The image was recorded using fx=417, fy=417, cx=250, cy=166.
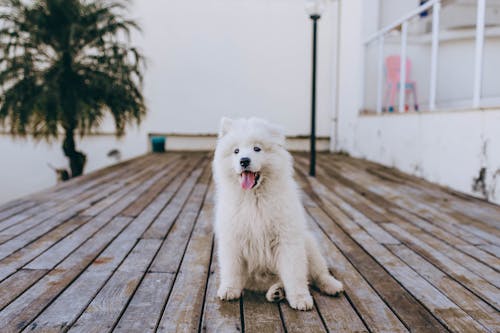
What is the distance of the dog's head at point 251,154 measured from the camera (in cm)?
179

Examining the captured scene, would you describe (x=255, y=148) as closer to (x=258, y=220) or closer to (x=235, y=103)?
(x=258, y=220)

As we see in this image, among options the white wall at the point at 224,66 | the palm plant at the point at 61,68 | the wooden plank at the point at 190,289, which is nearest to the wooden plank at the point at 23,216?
the wooden plank at the point at 190,289

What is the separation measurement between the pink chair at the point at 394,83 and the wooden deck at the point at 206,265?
2464 mm

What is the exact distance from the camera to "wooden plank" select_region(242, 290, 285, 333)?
1564 millimetres

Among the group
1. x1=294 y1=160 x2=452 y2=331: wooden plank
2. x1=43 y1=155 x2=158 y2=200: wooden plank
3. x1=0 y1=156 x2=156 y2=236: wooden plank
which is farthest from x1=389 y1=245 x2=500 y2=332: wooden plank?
x1=43 y1=155 x2=158 y2=200: wooden plank

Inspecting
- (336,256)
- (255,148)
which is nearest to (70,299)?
(255,148)

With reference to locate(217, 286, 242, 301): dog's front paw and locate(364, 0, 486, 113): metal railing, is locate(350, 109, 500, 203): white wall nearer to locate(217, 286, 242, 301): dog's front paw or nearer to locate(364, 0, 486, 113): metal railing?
locate(364, 0, 486, 113): metal railing

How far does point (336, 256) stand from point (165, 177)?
3.46 meters

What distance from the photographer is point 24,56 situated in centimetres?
521

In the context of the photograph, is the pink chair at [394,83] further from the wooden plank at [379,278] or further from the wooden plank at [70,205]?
the wooden plank at [70,205]

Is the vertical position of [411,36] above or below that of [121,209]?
above

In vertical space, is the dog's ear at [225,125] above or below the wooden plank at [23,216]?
above

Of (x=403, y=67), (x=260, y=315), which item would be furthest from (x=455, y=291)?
(x=403, y=67)

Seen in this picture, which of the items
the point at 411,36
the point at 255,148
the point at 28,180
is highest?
the point at 411,36
